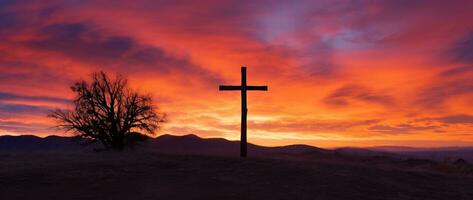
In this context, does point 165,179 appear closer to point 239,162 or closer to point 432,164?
point 239,162

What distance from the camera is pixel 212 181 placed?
64.8 ft

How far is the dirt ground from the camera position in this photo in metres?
17.4

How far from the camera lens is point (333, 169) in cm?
2375

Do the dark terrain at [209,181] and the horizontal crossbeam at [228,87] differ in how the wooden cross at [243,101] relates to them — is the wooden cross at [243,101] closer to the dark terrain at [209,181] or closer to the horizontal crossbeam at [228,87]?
the horizontal crossbeam at [228,87]

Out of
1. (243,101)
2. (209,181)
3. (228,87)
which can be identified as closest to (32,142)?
(228,87)

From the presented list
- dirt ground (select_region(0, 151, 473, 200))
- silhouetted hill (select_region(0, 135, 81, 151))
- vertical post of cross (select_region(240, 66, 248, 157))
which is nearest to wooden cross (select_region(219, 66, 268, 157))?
vertical post of cross (select_region(240, 66, 248, 157))

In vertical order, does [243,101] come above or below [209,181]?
above

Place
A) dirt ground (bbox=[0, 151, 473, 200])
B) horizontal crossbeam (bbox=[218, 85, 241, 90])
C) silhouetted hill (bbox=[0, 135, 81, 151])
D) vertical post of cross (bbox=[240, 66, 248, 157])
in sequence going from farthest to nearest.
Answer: silhouetted hill (bbox=[0, 135, 81, 151]) → horizontal crossbeam (bbox=[218, 85, 241, 90]) → vertical post of cross (bbox=[240, 66, 248, 157]) → dirt ground (bbox=[0, 151, 473, 200])

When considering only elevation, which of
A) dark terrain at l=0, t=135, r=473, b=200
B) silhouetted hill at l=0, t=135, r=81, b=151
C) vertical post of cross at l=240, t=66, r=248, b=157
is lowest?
dark terrain at l=0, t=135, r=473, b=200

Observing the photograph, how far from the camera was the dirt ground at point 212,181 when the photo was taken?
17.4m

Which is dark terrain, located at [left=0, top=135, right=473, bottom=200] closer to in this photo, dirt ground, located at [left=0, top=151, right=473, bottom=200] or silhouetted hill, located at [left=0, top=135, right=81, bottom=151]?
dirt ground, located at [left=0, top=151, right=473, bottom=200]

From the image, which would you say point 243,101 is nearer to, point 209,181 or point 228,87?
point 228,87

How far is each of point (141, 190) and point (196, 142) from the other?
73.4 meters

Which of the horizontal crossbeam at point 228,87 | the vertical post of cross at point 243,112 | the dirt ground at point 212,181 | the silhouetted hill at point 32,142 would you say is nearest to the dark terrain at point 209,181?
the dirt ground at point 212,181
